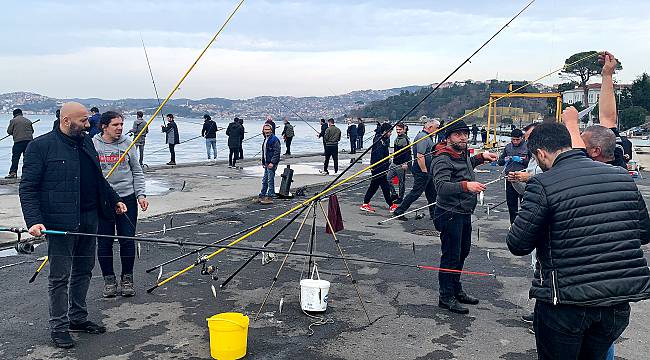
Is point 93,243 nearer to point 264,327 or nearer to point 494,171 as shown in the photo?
point 264,327

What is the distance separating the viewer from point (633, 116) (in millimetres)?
66938

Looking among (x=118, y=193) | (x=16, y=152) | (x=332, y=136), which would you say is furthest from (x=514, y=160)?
(x=16, y=152)

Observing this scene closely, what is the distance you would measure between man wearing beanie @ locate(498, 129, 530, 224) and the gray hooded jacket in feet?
16.5

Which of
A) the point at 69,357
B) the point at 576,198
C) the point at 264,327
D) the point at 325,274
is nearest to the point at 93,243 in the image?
the point at 69,357

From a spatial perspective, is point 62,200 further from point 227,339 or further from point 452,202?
point 452,202

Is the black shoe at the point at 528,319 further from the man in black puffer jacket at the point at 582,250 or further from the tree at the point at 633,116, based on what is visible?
the tree at the point at 633,116

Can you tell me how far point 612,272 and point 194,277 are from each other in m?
4.96

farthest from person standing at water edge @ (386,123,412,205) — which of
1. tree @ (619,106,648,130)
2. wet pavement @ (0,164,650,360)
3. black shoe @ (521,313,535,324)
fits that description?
tree @ (619,106,648,130)

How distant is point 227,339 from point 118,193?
243 centimetres

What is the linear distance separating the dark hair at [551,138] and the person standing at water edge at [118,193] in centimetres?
419

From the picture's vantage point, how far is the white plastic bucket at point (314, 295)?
5688 mm

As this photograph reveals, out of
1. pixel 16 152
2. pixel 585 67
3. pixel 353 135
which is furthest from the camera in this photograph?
pixel 585 67

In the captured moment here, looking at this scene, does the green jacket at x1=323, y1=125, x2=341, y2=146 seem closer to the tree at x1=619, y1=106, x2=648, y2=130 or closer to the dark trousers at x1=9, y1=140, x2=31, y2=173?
the dark trousers at x1=9, y1=140, x2=31, y2=173

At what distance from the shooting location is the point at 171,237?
8742 mm
